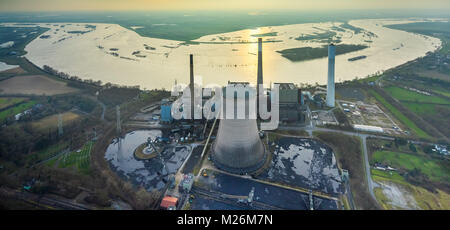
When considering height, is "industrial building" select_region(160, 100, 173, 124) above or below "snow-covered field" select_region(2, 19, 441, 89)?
below

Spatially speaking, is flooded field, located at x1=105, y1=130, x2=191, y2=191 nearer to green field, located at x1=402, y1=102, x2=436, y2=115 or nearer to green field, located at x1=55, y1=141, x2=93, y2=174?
green field, located at x1=55, y1=141, x2=93, y2=174

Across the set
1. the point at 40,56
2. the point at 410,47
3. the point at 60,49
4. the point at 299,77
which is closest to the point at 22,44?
the point at 60,49

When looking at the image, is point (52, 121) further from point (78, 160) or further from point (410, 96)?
point (410, 96)

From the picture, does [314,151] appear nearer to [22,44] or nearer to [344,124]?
[344,124]

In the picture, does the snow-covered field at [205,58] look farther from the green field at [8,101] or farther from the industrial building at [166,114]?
the industrial building at [166,114]

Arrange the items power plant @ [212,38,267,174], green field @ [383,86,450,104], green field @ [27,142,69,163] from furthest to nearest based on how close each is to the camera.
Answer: green field @ [383,86,450,104] → green field @ [27,142,69,163] → power plant @ [212,38,267,174]

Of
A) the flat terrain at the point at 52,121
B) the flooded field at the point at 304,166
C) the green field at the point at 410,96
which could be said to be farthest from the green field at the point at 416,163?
the flat terrain at the point at 52,121

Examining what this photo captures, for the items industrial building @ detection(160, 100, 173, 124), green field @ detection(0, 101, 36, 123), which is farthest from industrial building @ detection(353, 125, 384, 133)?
green field @ detection(0, 101, 36, 123)
